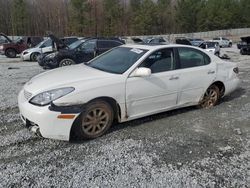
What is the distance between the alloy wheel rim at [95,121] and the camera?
4062 mm

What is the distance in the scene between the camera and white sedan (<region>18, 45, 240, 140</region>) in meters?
3.82

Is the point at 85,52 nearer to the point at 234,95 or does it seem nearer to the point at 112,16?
the point at 234,95

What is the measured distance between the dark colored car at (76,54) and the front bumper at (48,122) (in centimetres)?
753

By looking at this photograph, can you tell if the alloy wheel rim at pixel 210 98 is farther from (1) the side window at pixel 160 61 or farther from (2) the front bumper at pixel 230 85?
(1) the side window at pixel 160 61

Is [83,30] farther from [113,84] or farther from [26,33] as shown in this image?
[113,84]

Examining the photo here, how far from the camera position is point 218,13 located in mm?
66812

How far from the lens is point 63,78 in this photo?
13.9ft

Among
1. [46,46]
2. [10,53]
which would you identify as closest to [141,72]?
[46,46]

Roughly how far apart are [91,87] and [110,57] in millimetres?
1339

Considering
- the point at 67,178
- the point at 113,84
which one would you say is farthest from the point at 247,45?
the point at 67,178

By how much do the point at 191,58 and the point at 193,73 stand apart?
1.13 ft

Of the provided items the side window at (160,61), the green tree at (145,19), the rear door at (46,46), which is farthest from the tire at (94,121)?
the green tree at (145,19)

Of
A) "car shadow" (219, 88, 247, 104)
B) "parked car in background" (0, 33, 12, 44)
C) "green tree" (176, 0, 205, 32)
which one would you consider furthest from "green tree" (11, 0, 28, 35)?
"car shadow" (219, 88, 247, 104)

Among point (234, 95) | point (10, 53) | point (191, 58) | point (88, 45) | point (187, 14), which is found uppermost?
point (187, 14)
